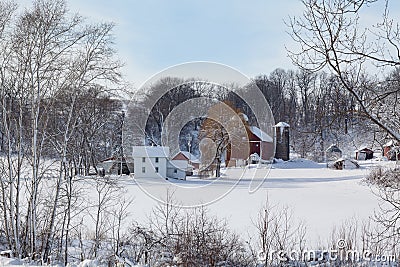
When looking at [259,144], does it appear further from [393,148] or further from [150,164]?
[393,148]

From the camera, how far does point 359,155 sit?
35188 mm

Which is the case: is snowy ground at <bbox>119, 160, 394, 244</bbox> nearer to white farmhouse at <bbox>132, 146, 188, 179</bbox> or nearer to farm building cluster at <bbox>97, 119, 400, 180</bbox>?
white farmhouse at <bbox>132, 146, 188, 179</bbox>

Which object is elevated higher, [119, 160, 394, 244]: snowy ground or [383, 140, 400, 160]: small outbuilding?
[383, 140, 400, 160]: small outbuilding

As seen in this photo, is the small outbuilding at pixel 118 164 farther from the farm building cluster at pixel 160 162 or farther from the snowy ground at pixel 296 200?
the snowy ground at pixel 296 200

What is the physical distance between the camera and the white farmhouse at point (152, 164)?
2262cm

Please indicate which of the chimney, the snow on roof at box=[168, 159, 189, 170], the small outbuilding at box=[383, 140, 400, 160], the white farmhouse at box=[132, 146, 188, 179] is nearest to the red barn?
the chimney

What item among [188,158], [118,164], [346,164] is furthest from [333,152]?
[118,164]

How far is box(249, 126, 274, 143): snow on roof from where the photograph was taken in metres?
33.0

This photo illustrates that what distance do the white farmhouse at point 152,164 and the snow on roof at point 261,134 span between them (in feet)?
36.9

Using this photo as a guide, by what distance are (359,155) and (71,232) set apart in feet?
A: 103

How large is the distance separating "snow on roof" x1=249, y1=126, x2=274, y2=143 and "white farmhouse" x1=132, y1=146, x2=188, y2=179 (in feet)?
36.9

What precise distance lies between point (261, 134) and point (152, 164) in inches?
534

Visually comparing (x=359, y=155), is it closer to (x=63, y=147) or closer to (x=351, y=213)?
(x=351, y=213)

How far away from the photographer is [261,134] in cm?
3372
